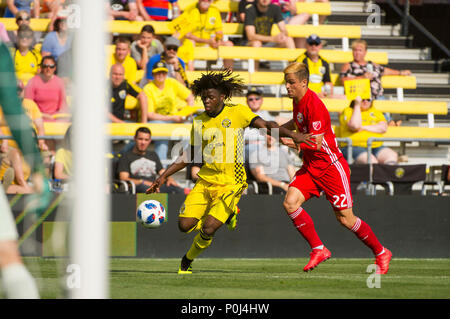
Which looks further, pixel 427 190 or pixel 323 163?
pixel 427 190

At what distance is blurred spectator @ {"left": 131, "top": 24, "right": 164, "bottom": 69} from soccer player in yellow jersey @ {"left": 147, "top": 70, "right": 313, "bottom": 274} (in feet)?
19.7

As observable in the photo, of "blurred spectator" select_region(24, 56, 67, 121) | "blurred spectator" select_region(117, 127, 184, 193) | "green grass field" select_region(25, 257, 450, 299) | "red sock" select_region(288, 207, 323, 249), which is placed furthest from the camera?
"blurred spectator" select_region(117, 127, 184, 193)

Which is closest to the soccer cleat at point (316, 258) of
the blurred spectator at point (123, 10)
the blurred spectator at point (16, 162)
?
the blurred spectator at point (16, 162)

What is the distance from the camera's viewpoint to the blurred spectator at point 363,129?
13273 mm

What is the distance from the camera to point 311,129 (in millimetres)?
8812

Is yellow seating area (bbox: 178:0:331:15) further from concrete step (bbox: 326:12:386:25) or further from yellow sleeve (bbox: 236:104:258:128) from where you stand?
yellow sleeve (bbox: 236:104:258:128)

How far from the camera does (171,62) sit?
47.9 feet

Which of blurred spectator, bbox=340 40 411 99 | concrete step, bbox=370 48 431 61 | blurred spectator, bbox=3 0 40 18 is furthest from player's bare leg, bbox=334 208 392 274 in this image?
concrete step, bbox=370 48 431 61

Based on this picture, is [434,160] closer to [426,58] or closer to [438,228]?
[438,228]

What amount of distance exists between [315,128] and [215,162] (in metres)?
1.10

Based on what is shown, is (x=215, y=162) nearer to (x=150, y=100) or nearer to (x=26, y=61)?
(x=26, y=61)

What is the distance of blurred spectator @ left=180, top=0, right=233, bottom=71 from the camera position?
15797 millimetres
